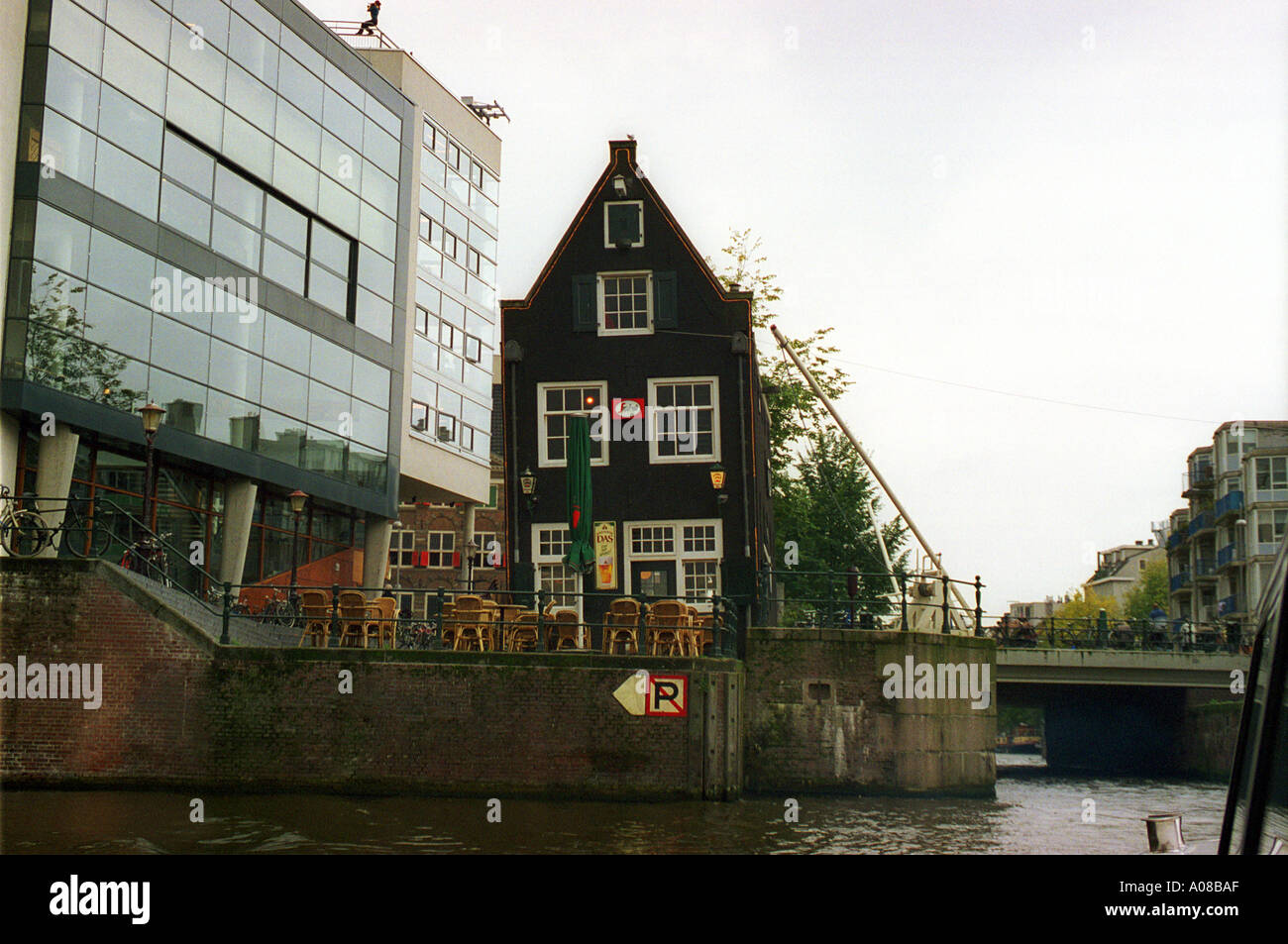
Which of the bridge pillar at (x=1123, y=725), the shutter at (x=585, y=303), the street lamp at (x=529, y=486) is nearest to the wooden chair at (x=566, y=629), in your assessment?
the street lamp at (x=529, y=486)

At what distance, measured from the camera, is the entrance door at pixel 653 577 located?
1102 inches

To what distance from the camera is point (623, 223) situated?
30.0 meters

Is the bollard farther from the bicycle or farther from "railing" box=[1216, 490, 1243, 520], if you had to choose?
"railing" box=[1216, 490, 1243, 520]

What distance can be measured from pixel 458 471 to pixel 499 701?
30977 mm

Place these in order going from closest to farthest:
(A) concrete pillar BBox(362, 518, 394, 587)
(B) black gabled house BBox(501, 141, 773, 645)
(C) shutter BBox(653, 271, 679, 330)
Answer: (B) black gabled house BBox(501, 141, 773, 645) → (C) shutter BBox(653, 271, 679, 330) → (A) concrete pillar BBox(362, 518, 394, 587)

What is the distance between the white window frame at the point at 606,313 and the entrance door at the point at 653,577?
5.35m

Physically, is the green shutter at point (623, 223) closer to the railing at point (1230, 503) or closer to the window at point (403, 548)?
the window at point (403, 548)

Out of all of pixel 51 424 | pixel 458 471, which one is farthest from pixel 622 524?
pixel 458 471

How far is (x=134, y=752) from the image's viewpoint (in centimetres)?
1778

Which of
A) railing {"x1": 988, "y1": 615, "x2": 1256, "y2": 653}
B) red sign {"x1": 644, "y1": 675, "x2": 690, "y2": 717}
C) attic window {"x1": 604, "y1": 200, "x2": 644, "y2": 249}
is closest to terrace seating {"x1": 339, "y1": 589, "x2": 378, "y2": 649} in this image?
red sign {"x1": 644, "y1": 675, "x2": 690, "y2": 717}

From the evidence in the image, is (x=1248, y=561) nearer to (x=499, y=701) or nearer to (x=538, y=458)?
(x=538, y=458)

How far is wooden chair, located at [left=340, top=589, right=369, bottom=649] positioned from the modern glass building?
908 cm

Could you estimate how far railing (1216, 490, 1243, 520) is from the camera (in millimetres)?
74688
